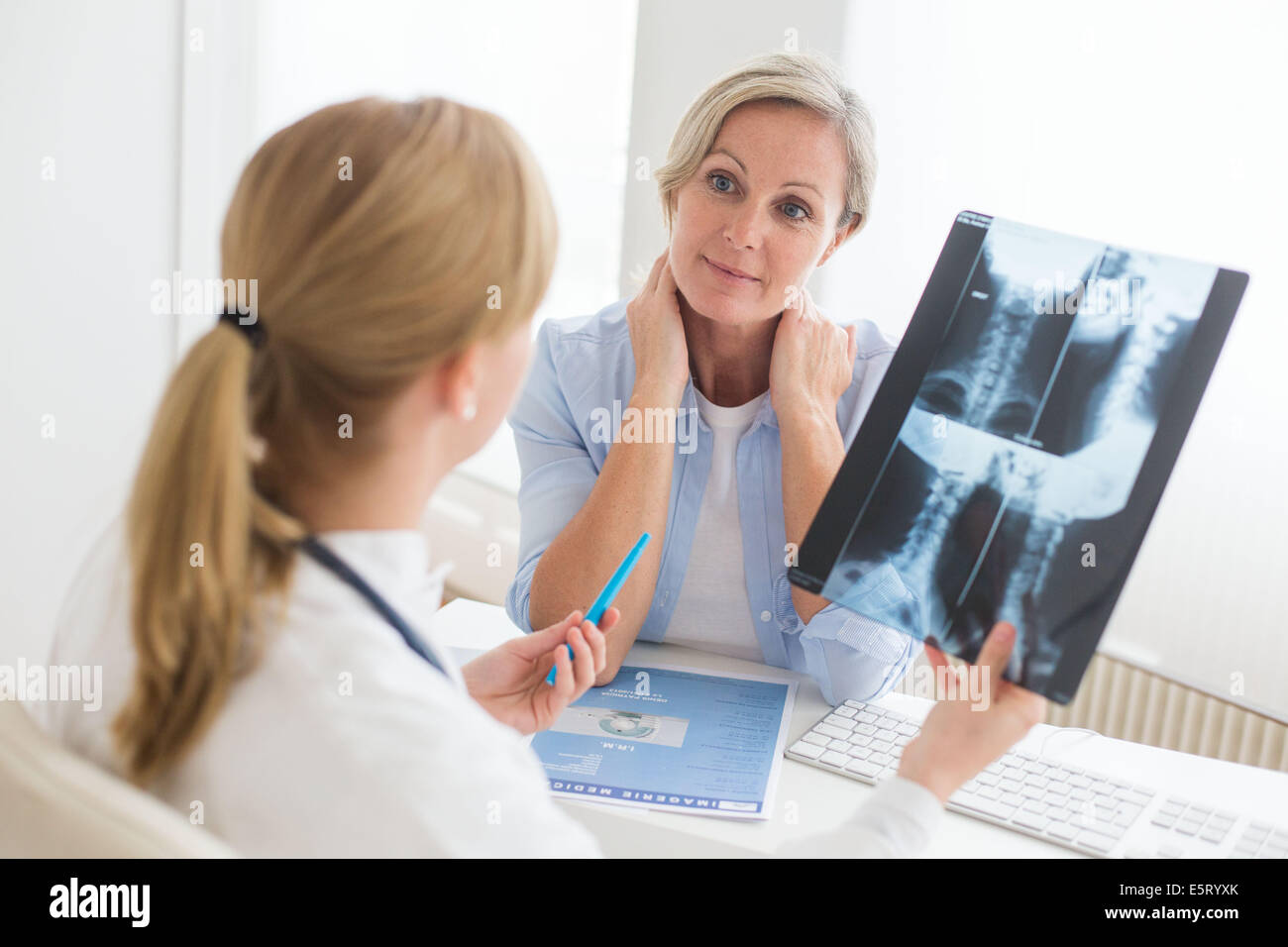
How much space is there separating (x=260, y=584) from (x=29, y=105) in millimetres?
2883

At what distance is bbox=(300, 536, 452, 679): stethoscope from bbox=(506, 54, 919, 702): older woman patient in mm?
687

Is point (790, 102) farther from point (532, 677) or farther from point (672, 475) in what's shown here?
point (532, 677)

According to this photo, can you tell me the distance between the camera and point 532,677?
47.6 inches

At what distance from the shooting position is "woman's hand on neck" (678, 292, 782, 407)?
175 cm

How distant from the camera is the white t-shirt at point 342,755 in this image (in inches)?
27.3

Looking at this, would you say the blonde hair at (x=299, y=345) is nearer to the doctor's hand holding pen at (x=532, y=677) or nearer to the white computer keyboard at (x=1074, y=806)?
the doctor's hand holding pen at (x=532, y=677)

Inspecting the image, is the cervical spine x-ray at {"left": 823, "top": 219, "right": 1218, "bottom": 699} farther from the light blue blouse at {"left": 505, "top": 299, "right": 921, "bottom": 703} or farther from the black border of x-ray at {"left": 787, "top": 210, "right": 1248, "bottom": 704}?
the light blue blouse at {"left": 505, "top": 299, "right": 921, "bottom": 703}

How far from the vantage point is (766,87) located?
160 cm

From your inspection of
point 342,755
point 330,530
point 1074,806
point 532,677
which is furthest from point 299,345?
point 1074,806

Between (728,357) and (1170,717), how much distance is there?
46.9 inches

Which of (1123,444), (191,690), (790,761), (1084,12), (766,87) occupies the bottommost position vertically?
(790,761)

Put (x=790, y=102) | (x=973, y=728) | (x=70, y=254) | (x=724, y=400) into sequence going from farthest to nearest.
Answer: (x=70, y=254) < (x=724, y=400) < (x=790, y=102) < (x=973, y=728)

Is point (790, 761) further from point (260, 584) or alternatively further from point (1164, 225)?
point (1164, 225)

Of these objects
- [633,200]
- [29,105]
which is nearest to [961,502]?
[633,200]
